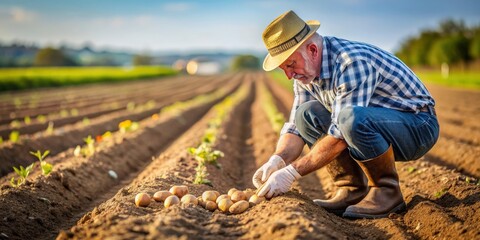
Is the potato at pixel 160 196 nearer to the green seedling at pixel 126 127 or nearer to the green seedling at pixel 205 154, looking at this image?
the green seedling at pixel 205 154

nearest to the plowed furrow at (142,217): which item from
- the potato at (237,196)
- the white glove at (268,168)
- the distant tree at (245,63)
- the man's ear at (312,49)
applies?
the potato at (237,196)

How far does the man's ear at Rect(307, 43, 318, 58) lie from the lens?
3941 millimetres

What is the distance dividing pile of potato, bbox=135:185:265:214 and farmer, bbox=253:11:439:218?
176 millimetres

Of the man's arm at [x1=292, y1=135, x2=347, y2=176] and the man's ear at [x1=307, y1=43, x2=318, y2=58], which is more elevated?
the man's ear at [x1=307, y1=43, x2=318, y2=58]

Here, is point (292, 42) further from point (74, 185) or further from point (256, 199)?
point (74, 185)

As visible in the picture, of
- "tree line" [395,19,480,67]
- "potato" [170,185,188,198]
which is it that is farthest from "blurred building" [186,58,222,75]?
"potato" [170,185,188,198]

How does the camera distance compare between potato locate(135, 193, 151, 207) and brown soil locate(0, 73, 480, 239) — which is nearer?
A: brown soil locate(0, 73, 480, 239)

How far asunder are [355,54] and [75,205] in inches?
131

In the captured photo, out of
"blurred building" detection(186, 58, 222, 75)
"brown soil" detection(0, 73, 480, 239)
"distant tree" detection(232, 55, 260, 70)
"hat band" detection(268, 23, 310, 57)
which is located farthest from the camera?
"distant tree" detection(232, 55, 260, 70)

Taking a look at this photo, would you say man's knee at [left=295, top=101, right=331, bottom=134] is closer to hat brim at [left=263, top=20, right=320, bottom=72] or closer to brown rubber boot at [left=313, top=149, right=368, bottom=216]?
brown rubber boot at [left=313, top=149, right=368, bottom=216]

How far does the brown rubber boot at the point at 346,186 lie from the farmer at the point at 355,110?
32mm

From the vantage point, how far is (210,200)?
4.04m

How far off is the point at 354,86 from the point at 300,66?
46 cm

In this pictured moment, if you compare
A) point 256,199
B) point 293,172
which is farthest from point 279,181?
point 256,199
